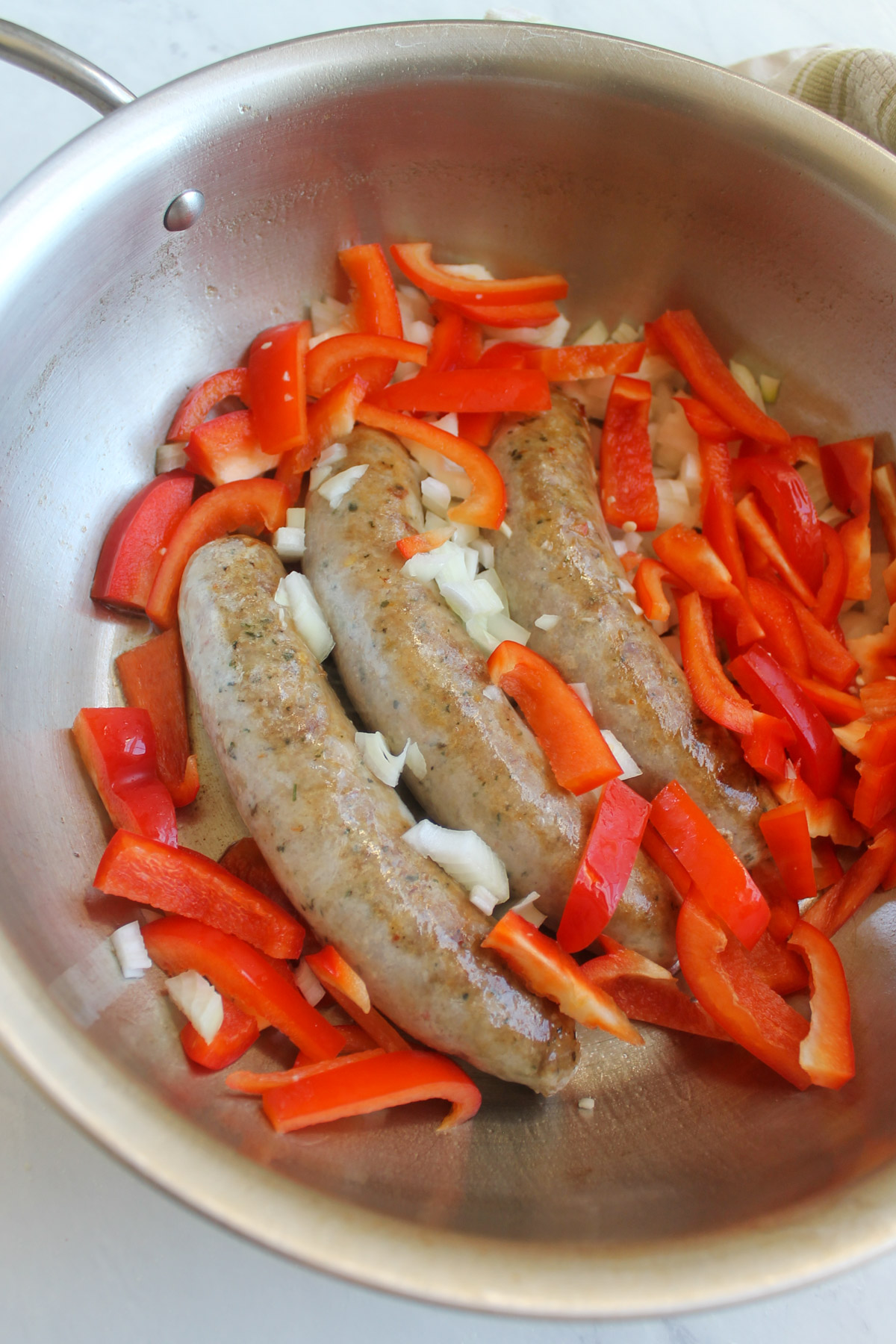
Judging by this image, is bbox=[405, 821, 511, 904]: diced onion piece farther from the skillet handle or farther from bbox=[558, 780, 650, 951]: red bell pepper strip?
the skillet handle

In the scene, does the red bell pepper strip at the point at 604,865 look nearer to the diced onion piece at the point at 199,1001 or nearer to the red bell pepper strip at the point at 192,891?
the red bell pepper strip at the point at 192,891

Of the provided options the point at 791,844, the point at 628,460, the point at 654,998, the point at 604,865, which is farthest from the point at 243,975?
the point at 628,460

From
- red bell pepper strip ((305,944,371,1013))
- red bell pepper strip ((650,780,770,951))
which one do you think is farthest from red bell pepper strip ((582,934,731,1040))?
red bell pepper strip ((305,944,371,1013))

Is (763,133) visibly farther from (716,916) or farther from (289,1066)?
(289,1066)

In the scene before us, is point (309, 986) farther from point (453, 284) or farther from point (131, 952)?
point (453, 284)

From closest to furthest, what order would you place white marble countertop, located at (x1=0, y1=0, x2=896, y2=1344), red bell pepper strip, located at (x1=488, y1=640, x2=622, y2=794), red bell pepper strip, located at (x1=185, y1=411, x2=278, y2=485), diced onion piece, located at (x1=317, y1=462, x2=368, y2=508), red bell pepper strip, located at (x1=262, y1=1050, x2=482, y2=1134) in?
red bell pepper strip, located at (x1=262, y1=1050, x2=482, y2=1134), white marble countertop, located at (x1=0, y1=0, x2=896, y2=1344), red bell pepper strip, located at (x1=488, y1=640, x2=622, y2=794), diced onion piece, located at (x1=317, y1=462, x2=368, y2=508), red bell pepper strip, located at (x1=185, y1=411, x2=278, y2=485)

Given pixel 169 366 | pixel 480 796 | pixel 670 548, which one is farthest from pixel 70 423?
pixel 670 548
